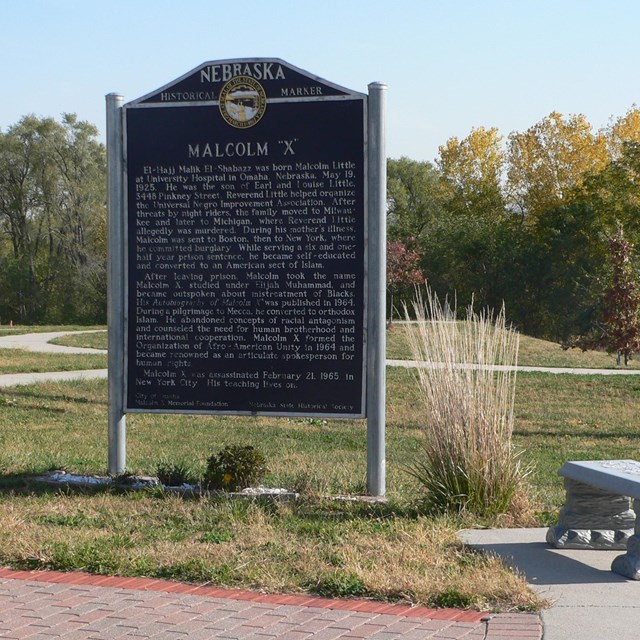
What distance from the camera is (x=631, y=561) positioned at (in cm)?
590

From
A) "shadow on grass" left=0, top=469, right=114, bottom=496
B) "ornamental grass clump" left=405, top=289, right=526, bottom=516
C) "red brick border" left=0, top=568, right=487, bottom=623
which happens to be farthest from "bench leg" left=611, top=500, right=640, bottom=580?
"shadow on grass" left=0, top=469, right=114, bottom=496

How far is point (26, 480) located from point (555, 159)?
162 feet

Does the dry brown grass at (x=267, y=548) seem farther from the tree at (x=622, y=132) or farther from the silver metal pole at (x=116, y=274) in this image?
the tree at (x=622, y=132)

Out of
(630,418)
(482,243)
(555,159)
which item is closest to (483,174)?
(555,159)

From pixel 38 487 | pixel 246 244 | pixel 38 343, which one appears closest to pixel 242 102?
pixel 246 244

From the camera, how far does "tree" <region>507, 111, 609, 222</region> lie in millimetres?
53906

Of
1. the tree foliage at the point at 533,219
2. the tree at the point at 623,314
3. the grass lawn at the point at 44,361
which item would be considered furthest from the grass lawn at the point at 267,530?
the tree foliage at the point at 533,219

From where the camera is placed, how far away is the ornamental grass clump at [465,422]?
7484 mm

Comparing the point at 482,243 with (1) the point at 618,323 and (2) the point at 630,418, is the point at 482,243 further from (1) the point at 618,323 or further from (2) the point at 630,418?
(2) the point at 630,418

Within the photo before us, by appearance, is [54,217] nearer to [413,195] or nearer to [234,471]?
[413,195]

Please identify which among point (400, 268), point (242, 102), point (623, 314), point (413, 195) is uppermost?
point (413, 195)

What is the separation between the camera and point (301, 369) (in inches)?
336

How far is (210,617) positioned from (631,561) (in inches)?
91.7

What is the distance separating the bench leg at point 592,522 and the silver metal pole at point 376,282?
1.97m
